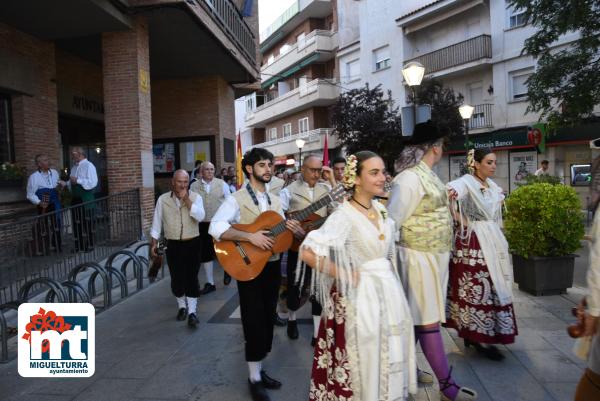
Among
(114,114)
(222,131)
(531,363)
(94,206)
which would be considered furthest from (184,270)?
(222,131)

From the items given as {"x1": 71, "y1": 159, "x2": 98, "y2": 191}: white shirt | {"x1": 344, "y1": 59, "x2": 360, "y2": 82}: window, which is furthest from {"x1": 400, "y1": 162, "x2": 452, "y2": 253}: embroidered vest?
{"x1": 344, "y1": 59, "x2": 360, "y2": 82}: window

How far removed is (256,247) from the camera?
3.72 meters

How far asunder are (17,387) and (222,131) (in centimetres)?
1219

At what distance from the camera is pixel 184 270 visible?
576 centimetres

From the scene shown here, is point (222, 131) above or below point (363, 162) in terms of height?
above

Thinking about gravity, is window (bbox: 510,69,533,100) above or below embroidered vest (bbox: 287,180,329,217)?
above

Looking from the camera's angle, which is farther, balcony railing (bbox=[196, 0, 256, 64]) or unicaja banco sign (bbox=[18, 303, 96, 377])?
balcony railing (bbox=[196, 0, 256, 64])

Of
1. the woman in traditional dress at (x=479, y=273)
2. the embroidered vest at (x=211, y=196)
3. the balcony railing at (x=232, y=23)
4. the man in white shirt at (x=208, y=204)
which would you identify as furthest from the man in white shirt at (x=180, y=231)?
the balcony railing at (x=232, y=23)

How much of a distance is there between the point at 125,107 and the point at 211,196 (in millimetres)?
3502

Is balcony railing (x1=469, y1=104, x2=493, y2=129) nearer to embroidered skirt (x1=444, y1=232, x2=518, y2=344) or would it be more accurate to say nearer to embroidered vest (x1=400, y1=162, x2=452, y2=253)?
embroidered skirt (x1=444, y1=232, x2=518, y2=344)

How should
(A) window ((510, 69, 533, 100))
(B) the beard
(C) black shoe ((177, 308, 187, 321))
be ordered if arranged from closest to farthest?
(B) the beard, (C) black shoe ((177, 308, 187, 321)), (A) window ((510, 69, 533, 100))

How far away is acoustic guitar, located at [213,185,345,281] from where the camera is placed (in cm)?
370

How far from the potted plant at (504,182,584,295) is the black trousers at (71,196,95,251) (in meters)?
6.50

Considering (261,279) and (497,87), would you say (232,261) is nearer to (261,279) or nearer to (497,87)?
(261,279)
